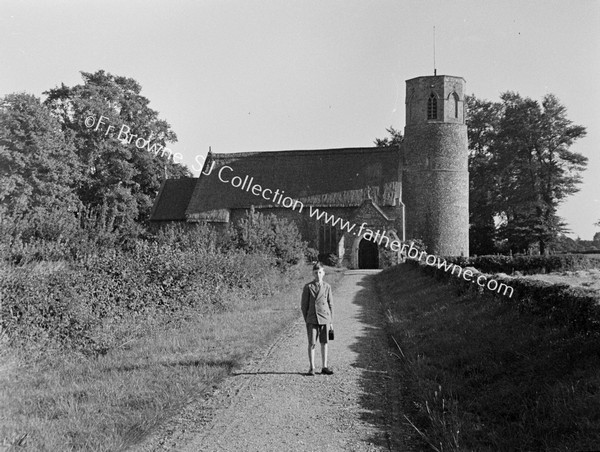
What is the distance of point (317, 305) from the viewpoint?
8.94m

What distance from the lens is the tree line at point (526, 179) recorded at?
45.3m

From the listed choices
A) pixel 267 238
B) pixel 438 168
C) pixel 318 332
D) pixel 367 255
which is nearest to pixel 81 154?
pixel 267 238

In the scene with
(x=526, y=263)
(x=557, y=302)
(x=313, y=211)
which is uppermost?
(x=313, y=211)

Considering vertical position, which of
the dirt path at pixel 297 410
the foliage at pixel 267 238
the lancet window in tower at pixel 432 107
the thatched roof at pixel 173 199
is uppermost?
the lancet window in tower at pixel 432 107

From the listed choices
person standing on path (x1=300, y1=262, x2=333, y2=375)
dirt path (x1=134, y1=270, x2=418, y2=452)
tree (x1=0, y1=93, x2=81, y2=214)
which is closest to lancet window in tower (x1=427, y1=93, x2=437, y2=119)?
tree (x1=0, y1=93, x2=81, y2=214)

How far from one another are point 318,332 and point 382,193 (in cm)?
3213

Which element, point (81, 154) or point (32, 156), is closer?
point (32, 156)

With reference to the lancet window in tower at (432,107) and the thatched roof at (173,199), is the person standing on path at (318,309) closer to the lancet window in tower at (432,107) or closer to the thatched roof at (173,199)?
the lancet window in tower at (432,107)

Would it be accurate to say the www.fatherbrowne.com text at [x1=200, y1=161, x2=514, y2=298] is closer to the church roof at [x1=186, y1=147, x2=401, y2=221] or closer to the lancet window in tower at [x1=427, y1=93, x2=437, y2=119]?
the church roof at [x1=186, y1=147, x2=401, y2=221]

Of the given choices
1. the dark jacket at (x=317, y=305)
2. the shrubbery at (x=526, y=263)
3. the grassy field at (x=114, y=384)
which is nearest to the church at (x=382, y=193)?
the shrubbery at (x=526, y=263)

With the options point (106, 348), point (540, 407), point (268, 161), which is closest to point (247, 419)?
point (540, 407)

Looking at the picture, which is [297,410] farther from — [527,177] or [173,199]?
[527,177]

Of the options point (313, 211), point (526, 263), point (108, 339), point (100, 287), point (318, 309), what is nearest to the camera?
point (318, 309)

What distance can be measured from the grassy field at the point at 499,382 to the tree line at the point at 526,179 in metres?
37.3
